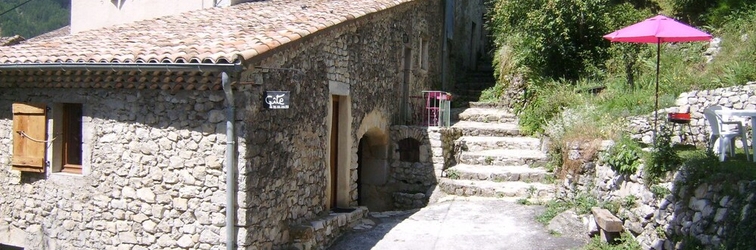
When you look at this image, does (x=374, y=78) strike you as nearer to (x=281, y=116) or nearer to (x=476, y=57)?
(x=281, y=116)

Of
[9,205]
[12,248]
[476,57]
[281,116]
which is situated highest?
[476,57]

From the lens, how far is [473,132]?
45.7 feet

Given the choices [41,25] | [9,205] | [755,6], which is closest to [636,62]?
[755,6]

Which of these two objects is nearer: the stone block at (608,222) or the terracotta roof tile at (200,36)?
the terracotta roof tile at (200,36)

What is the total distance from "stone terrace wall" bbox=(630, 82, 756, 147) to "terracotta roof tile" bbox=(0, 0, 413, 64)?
480 centimetres

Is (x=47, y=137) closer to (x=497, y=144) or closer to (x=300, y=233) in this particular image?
(x=300, y=233)

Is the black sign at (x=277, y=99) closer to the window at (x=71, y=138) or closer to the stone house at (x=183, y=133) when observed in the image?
the stone house at (x=183, y=133)

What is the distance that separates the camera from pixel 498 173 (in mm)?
11883

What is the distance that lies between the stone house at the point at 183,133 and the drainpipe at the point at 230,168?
0.02 metres

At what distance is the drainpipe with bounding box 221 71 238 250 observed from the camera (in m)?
7.01

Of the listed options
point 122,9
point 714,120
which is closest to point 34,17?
point 122,9

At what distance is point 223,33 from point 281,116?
1485mm

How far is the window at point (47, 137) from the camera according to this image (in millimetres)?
8469

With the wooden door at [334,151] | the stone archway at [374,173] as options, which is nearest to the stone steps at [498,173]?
the stone archway at [374,173]
